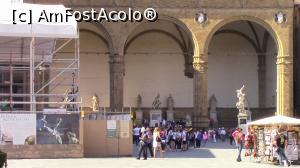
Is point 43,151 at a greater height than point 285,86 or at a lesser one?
lesser

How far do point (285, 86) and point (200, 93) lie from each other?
508 centimetres

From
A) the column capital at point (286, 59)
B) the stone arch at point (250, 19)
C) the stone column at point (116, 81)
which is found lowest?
the stone column at point (116, 81)

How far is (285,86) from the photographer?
3919 cm

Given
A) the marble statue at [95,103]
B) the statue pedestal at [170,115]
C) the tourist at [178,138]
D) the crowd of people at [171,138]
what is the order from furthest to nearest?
the statue pedestal at [170,115]
the marble statue at [95,103]
the tourist at [178,138]
the crowd of people at [171,138]

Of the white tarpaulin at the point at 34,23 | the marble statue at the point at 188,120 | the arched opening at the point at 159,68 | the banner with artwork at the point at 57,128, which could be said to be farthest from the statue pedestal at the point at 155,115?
the white tarpaulin at the point at 34,23

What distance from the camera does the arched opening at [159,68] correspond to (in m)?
45.4

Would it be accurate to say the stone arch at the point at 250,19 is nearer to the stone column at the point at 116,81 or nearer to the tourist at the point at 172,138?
the stone column at the point at 116,81

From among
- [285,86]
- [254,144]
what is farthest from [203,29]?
[254,144]

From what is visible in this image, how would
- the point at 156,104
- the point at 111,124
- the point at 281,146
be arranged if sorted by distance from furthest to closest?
the point at 156,104
the point at 111,124
the point at 281,146

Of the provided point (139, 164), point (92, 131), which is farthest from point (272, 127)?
point (92, 131)

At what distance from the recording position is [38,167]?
21109mm

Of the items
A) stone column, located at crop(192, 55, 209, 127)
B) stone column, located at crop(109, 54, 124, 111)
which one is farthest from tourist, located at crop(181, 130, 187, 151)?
stone column, located at crop(109, 54, 124, 111)

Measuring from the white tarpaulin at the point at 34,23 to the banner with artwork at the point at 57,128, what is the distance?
3143 millimetres

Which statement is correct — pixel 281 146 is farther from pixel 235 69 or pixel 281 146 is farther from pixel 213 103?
pixel 235 69
